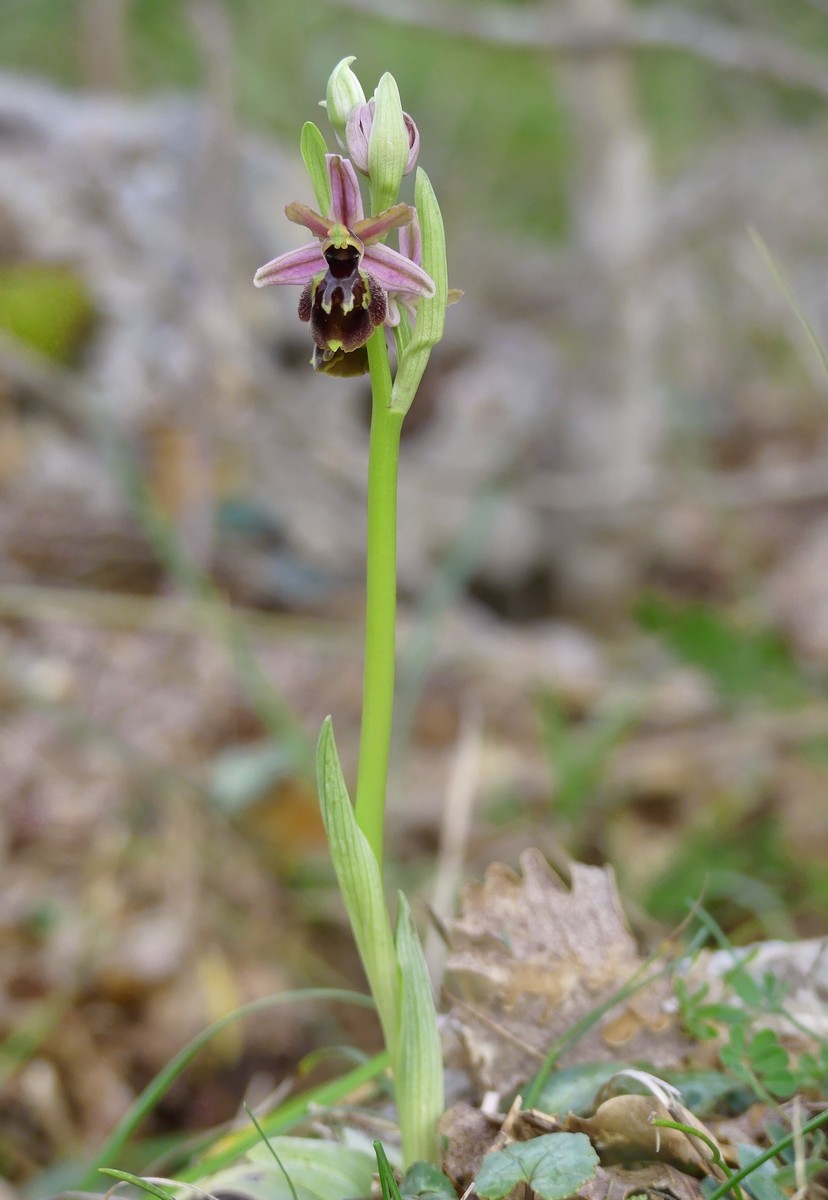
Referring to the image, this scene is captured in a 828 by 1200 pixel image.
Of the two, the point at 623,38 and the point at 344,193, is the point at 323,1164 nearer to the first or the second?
the point at 344,193

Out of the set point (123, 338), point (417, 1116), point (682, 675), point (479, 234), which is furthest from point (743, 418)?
point (417, 1116)

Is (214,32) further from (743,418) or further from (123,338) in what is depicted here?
(743,418)

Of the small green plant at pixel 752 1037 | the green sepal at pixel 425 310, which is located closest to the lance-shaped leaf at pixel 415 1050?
the small green plant at pixel 752 1037

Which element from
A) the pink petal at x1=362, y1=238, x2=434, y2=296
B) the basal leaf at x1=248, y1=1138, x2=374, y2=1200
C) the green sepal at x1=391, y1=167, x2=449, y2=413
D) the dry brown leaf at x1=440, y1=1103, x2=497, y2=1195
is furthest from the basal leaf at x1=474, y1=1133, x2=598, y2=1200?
the pink petal at x1=362, y1=238, x2=434, y2=296

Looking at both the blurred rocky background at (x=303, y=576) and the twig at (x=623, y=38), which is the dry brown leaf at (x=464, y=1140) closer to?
the blurred rocky background at (x=303, y=576)

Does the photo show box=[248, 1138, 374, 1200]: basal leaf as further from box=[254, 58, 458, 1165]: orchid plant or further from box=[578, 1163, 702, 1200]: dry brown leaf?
box=[578, 1163, 702, 1200]: dry brown leaf

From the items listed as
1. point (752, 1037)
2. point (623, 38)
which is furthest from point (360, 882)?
point (623, 38)
